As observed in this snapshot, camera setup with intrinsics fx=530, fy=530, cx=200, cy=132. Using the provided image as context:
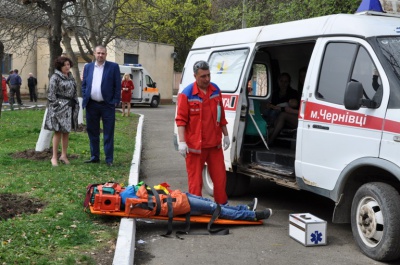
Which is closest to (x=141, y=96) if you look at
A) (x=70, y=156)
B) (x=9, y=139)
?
(x=9, y=139)

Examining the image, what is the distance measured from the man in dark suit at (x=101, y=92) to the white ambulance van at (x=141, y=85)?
71.0 feet

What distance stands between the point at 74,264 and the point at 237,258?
1.64 meters

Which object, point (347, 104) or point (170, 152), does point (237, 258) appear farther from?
point (170, 152)

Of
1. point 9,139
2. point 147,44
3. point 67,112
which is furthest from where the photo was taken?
point 147,44

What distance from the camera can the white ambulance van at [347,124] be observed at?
5.12 meters

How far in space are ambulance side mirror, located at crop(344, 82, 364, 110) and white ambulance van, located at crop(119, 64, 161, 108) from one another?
2624 centimetres

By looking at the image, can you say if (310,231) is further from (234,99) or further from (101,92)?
(101,92)

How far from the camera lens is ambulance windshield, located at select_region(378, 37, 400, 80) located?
17.5 feet

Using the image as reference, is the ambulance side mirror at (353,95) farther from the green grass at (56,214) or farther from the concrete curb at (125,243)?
the green grass at (56,214)

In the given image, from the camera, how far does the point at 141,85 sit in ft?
104

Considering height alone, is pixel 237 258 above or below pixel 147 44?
below

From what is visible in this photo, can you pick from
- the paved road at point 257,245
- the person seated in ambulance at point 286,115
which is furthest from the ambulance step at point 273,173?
the person seated in ambulance at point 286,115

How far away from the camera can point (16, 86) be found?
86.5 ft

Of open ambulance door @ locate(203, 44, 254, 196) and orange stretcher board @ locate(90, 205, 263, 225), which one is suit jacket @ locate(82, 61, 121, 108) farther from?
orange stretcher board @ locate(90, 205, 263, 225)
